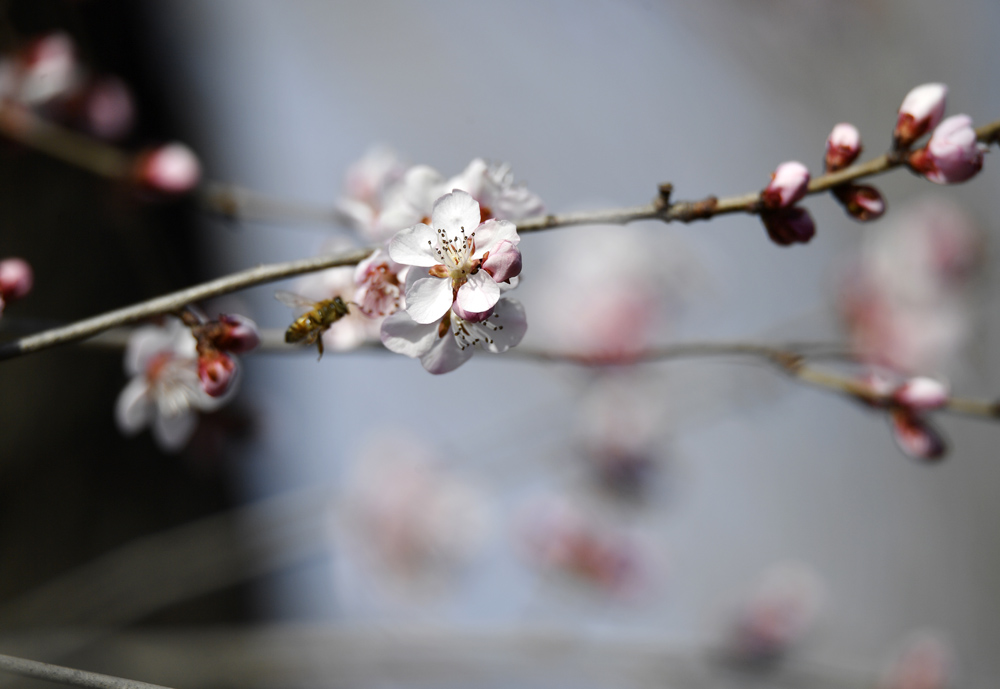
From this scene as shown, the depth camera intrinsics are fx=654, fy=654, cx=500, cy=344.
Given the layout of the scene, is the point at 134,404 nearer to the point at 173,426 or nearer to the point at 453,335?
the point at 173,426

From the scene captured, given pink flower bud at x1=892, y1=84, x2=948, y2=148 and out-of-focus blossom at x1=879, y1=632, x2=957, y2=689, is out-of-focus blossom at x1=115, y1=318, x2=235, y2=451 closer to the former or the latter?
pink flower bud at x1=892, y1=84, x2=948, y2=148

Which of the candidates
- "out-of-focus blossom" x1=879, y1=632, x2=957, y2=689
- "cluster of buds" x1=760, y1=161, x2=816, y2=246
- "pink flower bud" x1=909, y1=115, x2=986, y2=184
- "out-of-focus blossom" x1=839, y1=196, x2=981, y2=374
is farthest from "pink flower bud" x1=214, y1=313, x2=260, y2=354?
"out-of-focus blossom" x1=879, y1=632, x2=957, y2=689

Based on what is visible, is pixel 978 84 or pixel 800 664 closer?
pixel 800 664

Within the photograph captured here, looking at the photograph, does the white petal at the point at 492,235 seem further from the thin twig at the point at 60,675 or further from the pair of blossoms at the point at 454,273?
the thin twig at the point at 60,675

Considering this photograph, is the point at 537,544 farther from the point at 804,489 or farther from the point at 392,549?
the point at 804,489

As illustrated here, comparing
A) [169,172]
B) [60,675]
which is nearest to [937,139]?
[60,675]

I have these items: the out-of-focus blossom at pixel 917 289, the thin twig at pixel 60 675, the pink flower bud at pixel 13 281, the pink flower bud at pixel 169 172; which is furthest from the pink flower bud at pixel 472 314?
the out-of-focus blossom at pixel 917 289

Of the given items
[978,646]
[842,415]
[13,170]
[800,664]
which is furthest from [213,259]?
[978,646]
